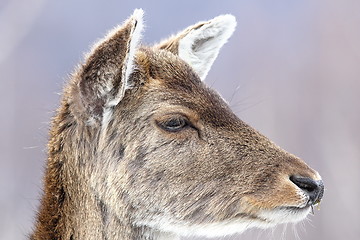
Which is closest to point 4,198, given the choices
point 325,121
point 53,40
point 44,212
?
point 325,121

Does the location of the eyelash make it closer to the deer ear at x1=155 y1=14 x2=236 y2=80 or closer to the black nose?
the black nose

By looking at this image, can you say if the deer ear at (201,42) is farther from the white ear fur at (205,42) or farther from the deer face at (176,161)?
the deer face at (176,161)

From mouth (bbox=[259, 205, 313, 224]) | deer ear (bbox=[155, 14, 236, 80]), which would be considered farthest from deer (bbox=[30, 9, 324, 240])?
deer ear (bbox=[155, 14, 236, 80])

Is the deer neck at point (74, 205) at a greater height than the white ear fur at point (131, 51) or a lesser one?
lesser

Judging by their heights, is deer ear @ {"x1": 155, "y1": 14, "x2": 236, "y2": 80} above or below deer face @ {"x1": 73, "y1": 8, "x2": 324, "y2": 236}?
above

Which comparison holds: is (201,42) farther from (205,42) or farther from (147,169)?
(147,169)

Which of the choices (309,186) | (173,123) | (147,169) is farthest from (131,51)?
(309,186)

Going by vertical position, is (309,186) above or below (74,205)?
above

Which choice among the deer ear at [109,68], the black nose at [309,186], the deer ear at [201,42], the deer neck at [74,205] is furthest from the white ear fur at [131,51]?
the black nose at [309,186]

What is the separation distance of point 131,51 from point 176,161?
0.69 meters

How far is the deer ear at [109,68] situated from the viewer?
5.79 m

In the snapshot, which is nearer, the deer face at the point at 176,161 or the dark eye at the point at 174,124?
the deer face at the point at 176,161

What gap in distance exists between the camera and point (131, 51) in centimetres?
583

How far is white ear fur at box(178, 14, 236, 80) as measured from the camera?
22.9 ft
